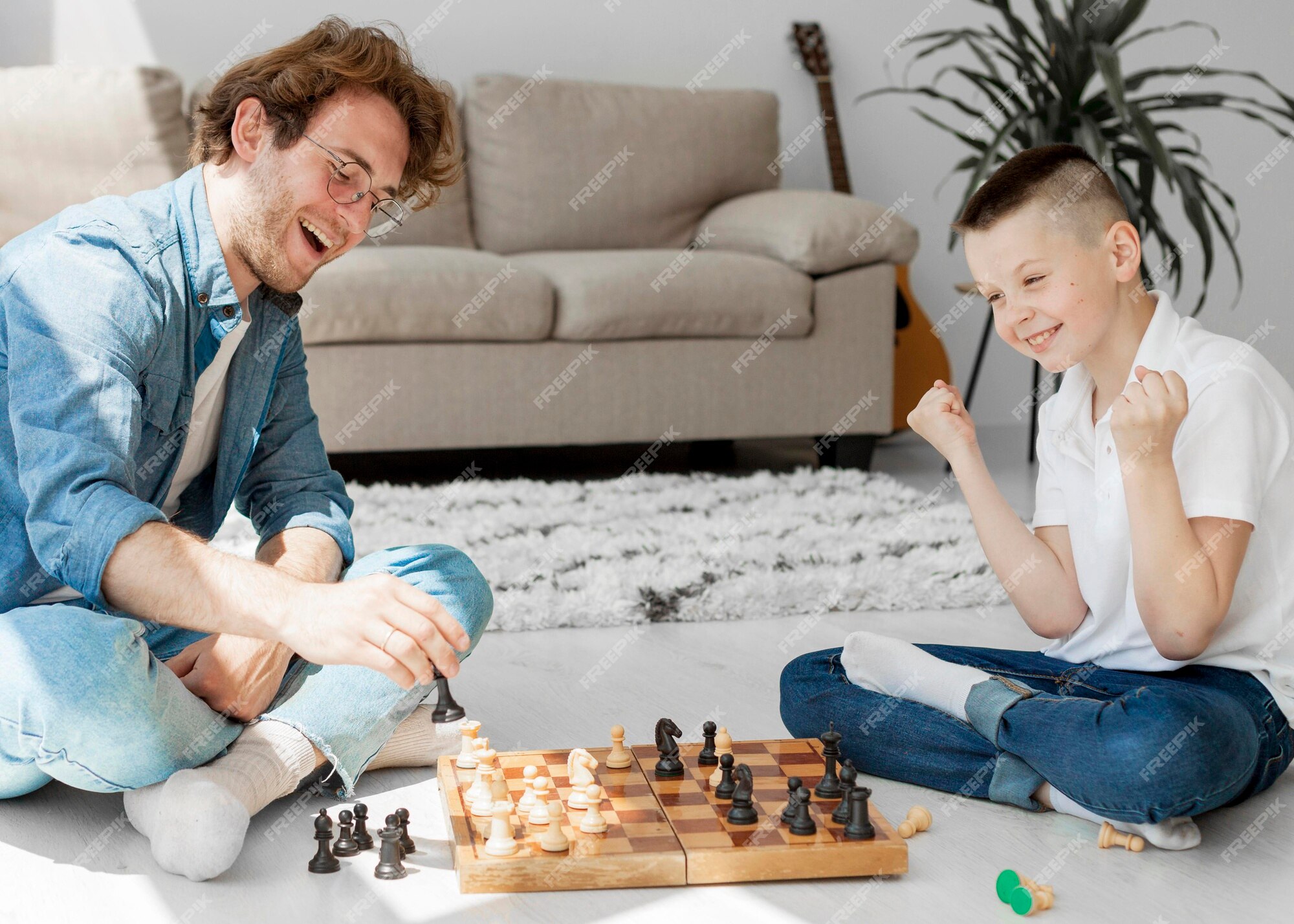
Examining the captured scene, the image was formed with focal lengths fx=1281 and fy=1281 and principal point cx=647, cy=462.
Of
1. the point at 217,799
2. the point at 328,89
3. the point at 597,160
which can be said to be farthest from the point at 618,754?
the point at 597,160

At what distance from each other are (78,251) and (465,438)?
2.07 metres

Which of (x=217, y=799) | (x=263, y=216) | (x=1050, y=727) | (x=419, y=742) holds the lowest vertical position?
(x=419, y=742)

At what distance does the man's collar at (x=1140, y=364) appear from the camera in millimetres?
1479

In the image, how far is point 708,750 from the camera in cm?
148

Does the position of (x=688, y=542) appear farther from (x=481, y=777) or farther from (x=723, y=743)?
(x=481, y=777)

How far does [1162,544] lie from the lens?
4.34ft

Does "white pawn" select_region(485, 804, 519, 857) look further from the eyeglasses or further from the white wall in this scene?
the white wall

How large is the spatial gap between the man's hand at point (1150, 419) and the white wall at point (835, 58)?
2914mm

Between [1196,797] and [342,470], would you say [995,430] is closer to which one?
[342,470]

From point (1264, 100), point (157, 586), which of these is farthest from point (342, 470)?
point (1264, 100)

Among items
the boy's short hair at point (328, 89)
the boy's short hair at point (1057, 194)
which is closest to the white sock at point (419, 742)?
the boy's short hair at point (328, 89)

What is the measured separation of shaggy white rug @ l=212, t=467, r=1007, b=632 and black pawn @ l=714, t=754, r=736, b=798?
86 centimetres

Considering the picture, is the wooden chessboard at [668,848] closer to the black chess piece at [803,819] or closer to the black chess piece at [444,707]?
the black chess piece at [803,819]

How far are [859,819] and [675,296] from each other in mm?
2263
